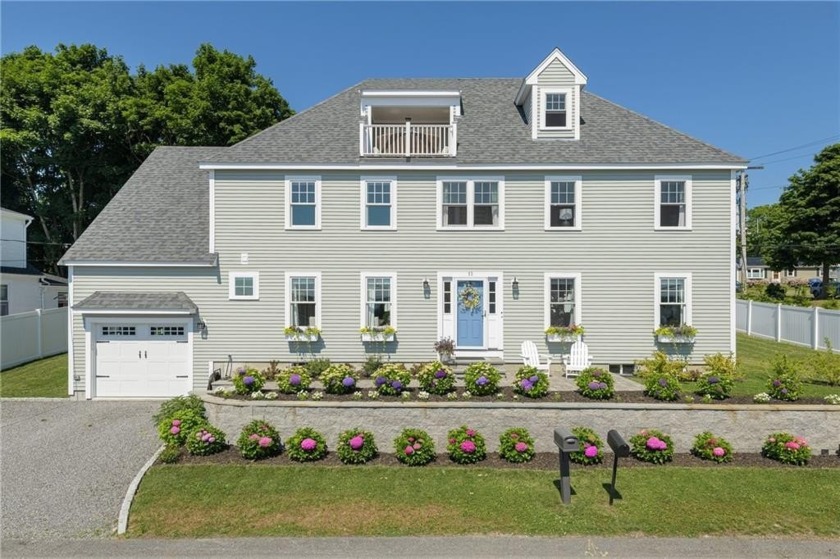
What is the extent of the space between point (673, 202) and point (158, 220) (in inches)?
632

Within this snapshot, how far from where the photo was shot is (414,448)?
7.90 meters

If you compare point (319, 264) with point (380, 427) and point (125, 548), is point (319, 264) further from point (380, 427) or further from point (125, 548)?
point (125, 548)

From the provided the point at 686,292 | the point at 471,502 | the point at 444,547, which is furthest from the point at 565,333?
the point at 444,547

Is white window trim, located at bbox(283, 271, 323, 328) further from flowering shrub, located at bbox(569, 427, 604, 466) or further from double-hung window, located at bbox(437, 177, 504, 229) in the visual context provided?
flowering shrub, located at bbox(569, 427, 604, 466)

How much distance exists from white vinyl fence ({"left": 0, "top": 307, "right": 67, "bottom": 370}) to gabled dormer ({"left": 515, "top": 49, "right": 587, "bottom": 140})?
19849mm

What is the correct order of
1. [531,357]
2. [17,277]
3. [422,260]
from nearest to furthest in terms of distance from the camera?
[531,357] < [422,260] < [17,277]

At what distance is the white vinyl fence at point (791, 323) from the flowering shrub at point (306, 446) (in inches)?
725

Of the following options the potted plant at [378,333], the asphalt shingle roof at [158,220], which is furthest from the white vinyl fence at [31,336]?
the potted plant at [378,333]

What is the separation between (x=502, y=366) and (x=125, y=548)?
9587 mm

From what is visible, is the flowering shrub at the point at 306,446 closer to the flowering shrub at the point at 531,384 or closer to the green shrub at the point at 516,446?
the green shrub at the point at 516,446

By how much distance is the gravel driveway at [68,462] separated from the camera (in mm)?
6680

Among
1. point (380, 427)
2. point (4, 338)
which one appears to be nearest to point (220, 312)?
point (380, 427)

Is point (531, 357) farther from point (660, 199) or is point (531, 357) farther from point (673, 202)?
point (673, 202)

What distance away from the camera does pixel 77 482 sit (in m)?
7.92
